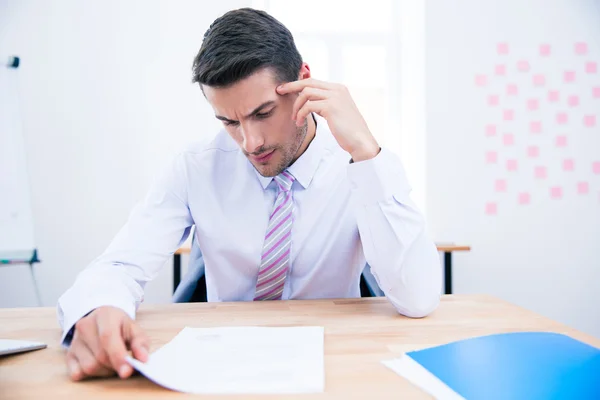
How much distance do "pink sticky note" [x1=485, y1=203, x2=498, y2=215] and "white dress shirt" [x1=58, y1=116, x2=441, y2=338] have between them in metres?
1.87

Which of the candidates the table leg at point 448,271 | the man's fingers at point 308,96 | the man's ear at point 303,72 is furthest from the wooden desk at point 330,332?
the table leg at point 448,271

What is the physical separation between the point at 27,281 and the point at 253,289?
82.1 inches

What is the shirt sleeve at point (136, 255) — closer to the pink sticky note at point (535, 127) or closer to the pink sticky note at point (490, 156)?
the pink sticky note at point (490, 156)

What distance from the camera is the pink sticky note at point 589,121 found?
9.47 ft

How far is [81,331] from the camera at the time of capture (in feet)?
2.23

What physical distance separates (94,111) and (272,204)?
1966mm

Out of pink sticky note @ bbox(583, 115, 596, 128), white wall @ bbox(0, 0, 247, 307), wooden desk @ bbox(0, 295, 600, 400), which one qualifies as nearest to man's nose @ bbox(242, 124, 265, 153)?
wooden desk @ bbox(0, 295, 600, 400)

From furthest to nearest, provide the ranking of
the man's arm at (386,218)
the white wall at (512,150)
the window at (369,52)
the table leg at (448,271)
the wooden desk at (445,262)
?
the window at (369,52)
the white wall at (512,150)
the table leg at (448,271)
the wooden desk at (445,262)
the man's arm at (386,218)

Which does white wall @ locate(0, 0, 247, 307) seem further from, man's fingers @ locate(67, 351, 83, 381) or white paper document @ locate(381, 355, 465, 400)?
white paper document @ locate(381, 355, 465, 400)

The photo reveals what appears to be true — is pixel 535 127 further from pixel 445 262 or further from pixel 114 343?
pixel 114 343

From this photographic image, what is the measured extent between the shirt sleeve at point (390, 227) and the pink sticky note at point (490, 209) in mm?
2046

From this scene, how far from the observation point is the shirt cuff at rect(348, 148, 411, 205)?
99 cm

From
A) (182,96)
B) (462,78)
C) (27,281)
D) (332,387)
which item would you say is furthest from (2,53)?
(332,387)

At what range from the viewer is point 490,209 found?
9.42 feet
